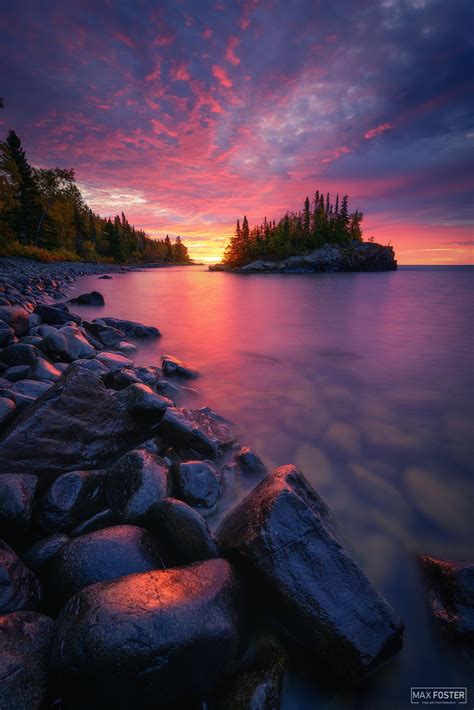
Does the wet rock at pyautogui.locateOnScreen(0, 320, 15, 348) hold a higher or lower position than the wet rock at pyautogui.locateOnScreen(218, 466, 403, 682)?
higher

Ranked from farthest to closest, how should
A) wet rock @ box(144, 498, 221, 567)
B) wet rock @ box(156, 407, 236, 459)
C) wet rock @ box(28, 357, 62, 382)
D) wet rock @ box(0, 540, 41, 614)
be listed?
wet rock @ box(28, 357, 62, 382), wet rock @ box(156, 407, 236, 459), wet rock @ box(144, 498, 221, 567), wet rock @ box(0, 540, 41, 614)

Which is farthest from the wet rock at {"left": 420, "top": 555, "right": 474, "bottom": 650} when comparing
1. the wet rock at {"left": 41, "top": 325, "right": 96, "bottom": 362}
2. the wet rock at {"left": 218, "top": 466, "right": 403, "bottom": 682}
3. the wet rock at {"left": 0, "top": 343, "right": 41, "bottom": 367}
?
the wet rock at {"left": 41, "top": 325, "right": 96, "bottom": 362}

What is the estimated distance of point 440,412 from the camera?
5.10 metres

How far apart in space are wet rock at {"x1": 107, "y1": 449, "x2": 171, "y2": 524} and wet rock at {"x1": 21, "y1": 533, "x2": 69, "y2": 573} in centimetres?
44

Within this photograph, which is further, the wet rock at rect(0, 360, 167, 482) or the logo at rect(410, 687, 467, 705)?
the wet rock at rect(0, 360, 167, 482)

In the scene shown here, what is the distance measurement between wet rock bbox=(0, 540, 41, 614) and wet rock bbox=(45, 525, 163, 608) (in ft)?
0.31

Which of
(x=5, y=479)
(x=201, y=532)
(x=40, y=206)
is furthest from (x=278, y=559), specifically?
(x=40, y=206)

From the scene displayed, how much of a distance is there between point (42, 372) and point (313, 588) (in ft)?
14.3

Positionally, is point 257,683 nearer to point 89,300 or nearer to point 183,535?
point 183,535

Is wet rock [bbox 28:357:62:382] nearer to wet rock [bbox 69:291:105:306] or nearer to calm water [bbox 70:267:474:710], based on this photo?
calm water [bbox 70:267:474:710]

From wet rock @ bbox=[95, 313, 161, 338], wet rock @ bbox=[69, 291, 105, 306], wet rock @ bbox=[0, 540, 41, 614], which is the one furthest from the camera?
wet rock @ bbox=[69, 291, 105, 306]

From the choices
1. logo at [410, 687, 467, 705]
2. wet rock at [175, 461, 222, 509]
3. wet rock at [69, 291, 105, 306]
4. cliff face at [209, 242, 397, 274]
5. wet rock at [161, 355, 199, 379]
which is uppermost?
cliff face at [209, 242, 397, 274]

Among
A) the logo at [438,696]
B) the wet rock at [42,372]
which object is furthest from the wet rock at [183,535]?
the wet rock at [42,372]

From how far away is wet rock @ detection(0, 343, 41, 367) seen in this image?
505 centimetres
